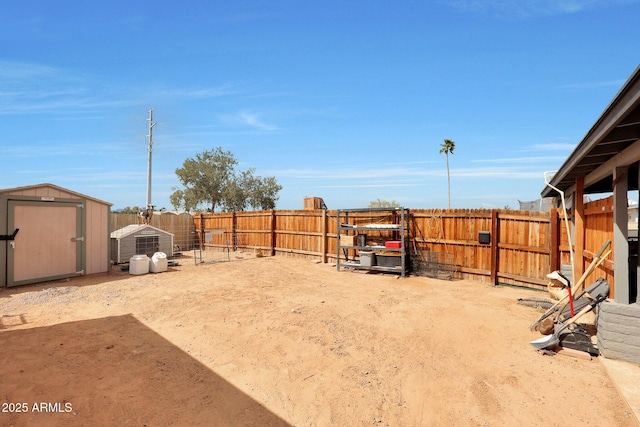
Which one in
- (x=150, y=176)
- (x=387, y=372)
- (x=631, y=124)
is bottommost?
(x=387, y=372)

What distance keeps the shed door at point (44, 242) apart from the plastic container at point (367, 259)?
9246 mm

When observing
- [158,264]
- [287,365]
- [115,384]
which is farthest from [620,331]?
[158,264]

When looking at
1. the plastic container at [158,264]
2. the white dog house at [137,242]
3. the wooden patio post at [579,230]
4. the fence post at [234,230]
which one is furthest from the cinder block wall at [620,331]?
the fence post at [234,230]

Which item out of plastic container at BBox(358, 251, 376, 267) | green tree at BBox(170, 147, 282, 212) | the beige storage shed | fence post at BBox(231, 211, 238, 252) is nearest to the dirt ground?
the beige storage shed

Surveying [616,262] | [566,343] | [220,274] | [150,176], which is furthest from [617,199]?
[150,176]

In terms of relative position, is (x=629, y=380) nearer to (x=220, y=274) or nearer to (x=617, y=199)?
(x=617, y=199)

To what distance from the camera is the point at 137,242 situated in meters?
13.5

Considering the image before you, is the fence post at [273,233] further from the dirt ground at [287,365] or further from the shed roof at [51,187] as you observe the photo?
the dirt ground at [287,365]

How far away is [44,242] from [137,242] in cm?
388

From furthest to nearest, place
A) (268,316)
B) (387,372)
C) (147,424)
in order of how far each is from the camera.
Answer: (268,316) < (387,372) < (147,424)

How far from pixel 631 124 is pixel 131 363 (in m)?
6.75

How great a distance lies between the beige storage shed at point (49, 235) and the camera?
29.3ft

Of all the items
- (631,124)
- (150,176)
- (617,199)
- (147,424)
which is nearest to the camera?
(147,424)

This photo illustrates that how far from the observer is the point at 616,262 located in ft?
15.2
